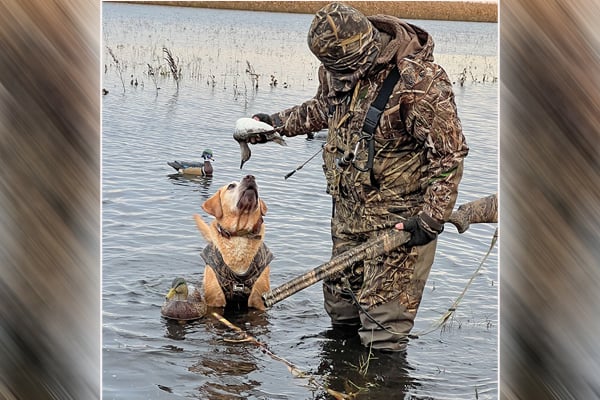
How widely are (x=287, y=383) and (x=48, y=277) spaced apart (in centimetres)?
169

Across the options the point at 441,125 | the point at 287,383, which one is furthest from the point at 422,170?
the point at 287,383

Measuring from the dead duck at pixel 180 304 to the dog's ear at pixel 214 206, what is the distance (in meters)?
0.59

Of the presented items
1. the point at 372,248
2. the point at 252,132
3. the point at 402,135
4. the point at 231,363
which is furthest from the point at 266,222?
the point at 402,135

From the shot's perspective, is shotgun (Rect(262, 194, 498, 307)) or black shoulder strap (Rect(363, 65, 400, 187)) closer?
shotgun (Rect(262, 194, 498, 307))

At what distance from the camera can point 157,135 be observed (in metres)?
8.28

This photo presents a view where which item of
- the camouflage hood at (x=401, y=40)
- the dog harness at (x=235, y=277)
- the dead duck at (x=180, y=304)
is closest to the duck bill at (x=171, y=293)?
the dead duck at (x=180, y=304)

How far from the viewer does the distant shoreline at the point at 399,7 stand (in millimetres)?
6621

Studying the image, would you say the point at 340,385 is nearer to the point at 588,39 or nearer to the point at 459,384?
the point at 459,384

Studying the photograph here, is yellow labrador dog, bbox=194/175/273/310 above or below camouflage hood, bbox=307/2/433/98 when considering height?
below

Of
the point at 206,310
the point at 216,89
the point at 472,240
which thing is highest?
the point at 216,89

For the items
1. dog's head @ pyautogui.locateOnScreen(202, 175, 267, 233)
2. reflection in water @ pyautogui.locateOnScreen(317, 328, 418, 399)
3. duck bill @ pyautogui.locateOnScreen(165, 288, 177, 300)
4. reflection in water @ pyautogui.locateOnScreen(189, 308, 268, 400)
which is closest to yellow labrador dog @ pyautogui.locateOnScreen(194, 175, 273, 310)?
dog's head @ pyautogui.locateOnScreen(202, 175, 267, 233)

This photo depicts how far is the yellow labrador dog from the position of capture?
7.82 meters

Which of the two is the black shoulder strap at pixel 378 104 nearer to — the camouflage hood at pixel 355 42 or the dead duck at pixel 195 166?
the camouflage hood at pixel 355 42

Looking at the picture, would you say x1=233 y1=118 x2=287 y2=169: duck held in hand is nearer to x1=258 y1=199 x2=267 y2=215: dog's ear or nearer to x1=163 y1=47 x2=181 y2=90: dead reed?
x1=258 y1=199 x2=267 y2=215: dog's ear
